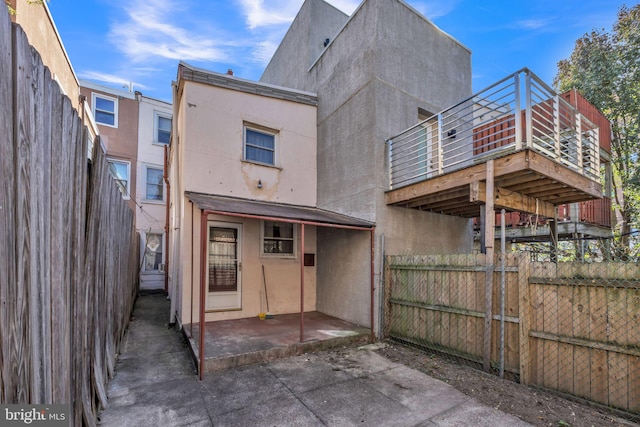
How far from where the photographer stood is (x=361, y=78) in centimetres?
667

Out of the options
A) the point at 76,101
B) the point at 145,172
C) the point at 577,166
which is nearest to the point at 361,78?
the point at 577,166

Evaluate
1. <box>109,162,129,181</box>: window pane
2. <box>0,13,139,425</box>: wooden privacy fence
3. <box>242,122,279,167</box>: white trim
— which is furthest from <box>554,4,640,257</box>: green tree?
<box>109,162,129,181</box>: window pane

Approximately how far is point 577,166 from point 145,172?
43.3 feet

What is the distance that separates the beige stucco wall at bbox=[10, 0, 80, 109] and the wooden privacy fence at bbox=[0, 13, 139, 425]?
3.34 meters

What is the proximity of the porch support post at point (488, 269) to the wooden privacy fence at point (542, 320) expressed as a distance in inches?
2.6

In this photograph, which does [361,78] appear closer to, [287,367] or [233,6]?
[233,6]

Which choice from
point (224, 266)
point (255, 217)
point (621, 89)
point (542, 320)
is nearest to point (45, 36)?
point (255, 217)

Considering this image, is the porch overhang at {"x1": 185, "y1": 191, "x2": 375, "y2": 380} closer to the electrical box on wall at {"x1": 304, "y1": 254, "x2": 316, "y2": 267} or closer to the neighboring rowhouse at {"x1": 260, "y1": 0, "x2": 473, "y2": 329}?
the neighboring rowhouse at {"x1": 260, "y1": 0, "x2": 473, "y2": 329}

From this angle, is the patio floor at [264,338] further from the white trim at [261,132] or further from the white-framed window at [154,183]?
the white-framed window at [154,183]

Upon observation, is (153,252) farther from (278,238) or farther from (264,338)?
(264,338)

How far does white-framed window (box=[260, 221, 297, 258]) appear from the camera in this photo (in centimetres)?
730

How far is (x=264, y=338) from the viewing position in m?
5.32

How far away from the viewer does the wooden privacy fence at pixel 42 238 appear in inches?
52.3

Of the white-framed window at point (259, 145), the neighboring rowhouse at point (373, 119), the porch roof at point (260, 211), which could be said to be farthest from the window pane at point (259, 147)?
the neighboring rowhouse at point (373, 119)
